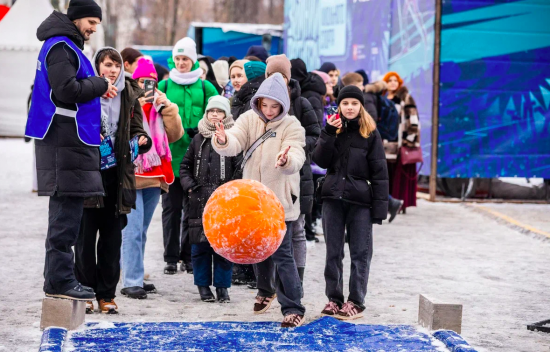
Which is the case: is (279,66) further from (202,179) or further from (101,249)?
(101,249)

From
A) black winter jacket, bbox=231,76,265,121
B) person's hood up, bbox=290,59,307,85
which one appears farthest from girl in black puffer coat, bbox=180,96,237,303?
person's hood up, bbox=290,59,307,85

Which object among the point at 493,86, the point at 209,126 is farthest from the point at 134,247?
the point at 493,86

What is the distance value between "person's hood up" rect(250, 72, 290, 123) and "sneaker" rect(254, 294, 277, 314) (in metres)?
1.40

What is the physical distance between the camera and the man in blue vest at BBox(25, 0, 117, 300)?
20.1ft

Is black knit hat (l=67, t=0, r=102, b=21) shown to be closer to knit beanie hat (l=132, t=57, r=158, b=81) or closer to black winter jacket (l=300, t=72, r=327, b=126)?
knit beanie hat (l=132, t=57, r=158, b=81)

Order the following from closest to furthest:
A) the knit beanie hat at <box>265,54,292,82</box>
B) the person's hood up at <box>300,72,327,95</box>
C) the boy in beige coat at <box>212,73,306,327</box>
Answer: the boy in beige coat at <box>212,73,306,327</box>, the knit beanie hat at <box>265,54,292,82</box>, the person's hood up at <box>300,72,327,95</box>

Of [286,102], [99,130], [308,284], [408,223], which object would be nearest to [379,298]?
[308,284]

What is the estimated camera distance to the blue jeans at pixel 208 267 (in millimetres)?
7609

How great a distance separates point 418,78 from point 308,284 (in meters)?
7.84

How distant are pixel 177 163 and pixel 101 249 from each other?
2.01m

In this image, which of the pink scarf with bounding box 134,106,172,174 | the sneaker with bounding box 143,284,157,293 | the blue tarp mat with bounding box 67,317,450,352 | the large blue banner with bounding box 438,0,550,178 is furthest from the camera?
the large blue banner with bounding box 438,0,550,178

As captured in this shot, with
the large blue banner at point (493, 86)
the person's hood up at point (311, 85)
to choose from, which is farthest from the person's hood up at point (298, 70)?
the large blue banner at point (493, 86)

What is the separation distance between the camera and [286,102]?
265 inches

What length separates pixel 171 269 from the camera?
8.97m
